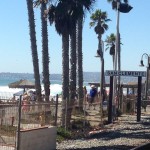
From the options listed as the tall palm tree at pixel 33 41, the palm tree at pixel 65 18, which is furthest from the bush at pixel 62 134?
the tall palm tree at pixel 33 41

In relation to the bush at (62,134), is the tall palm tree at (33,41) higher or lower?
higher

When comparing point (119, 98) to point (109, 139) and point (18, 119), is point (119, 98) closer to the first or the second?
point (109, 139)

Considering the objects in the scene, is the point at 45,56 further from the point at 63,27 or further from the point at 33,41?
the point at 63,27

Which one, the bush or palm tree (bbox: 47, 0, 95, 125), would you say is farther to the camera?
palm tree (bbox: 47, 0, 95, 125)

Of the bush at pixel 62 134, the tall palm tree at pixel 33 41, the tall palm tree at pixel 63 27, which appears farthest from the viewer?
the tall palm tree at pixel 33 41

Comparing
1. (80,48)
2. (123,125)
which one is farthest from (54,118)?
(80,48)

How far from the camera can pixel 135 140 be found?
17891 millimetres

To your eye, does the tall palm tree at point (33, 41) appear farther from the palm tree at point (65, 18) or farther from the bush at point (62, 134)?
the bush at point (62, 134)

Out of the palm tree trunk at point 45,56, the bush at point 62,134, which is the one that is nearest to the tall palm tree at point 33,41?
the palm tree trunk at point 45,56

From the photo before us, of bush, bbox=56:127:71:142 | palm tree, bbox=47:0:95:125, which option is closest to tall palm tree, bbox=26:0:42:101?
palm tree, bbox=47:0:95:125

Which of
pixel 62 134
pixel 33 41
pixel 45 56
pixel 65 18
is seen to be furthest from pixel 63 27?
pixel 62 134

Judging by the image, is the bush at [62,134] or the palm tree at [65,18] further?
the palm tree at [65,18]

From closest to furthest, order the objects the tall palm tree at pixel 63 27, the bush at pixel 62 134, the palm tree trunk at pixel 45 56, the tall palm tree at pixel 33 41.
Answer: the bush at pixel 62 134
the tall palm tree at pixel 63 27
the palm tree trunk at pixel 45 56
the tall palm tree at pixel 33 41

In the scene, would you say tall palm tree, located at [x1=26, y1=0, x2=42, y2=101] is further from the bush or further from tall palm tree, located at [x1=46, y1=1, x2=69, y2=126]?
the bush
